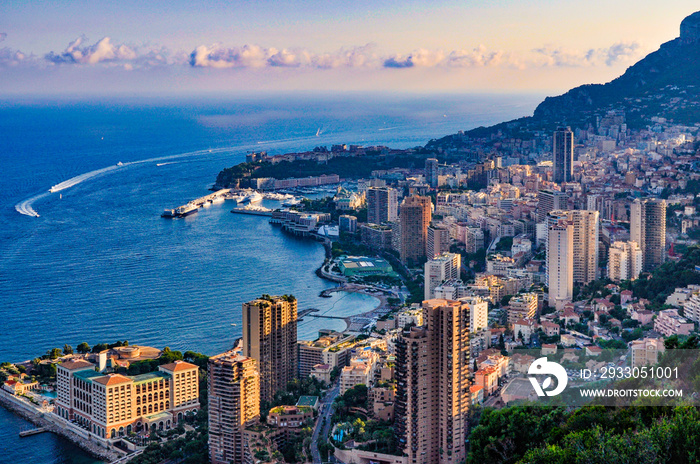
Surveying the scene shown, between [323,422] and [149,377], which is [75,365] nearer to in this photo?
[149,377]

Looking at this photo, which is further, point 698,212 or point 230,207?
point 230,207

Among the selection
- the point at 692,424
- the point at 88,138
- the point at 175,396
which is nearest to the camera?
the point at 692,424

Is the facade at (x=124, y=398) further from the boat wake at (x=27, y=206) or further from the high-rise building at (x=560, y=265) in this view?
the boat wake at (x=27, y=206)

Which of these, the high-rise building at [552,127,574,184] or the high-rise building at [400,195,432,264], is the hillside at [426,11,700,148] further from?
the high-rise building at [400,195,432,264]

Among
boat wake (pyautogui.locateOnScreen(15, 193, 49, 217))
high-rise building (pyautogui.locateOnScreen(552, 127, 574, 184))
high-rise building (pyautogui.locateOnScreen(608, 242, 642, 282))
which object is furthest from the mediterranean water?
high-rise building (pyautogui.locateOnScreen(552, 127, 574, 184))

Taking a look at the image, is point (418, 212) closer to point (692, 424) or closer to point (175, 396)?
point (175, 396)

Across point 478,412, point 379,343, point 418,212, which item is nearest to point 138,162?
point 418,212
